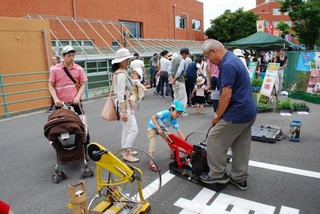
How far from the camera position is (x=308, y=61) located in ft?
34.5

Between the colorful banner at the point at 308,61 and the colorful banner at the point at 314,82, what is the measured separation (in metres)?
0.34

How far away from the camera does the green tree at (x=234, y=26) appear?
32938 millimetres

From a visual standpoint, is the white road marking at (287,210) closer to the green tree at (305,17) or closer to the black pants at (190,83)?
the black pants at (190,83)

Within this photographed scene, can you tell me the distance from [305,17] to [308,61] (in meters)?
7.07

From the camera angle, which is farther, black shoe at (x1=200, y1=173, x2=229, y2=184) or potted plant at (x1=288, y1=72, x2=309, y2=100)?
potted plant at (x1=288, y1=72, x2=309, y2=100)

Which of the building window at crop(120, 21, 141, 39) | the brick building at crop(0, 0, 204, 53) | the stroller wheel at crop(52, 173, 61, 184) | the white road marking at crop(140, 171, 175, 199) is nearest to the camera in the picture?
the white road marking at crop(140, 171, 175, 199)

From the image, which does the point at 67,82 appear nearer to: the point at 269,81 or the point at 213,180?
the point at 213,180

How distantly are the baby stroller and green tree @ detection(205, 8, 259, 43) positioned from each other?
104 feet

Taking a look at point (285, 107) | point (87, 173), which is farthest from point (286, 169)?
point (285, 107)

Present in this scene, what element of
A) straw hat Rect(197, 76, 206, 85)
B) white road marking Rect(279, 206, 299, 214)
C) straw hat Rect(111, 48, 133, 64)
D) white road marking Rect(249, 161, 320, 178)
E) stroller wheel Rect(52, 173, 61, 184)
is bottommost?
white road marking Rect(279, 206, 299, 214)

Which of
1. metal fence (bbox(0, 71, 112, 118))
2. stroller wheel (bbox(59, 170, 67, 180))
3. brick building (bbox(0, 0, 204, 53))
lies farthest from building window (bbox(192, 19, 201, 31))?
stroller wheel (bbox(59, 170, 67, 180))

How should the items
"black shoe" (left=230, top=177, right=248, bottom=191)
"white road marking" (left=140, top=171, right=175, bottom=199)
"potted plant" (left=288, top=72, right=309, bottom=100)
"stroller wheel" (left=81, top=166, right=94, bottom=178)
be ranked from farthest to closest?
1. "potted plant" (left=288, top=72, right=309, bottom=100)
2. "stroller wheel" (left=81, top=166, right=94, bottom=178)
3. "black shoe" (left=230, top=177, right=248, bottom=191)
4. "white road marking" (left=140, top=171, right=175, bottom=199)

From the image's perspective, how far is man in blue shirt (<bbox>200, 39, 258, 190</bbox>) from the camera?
3.29 meters

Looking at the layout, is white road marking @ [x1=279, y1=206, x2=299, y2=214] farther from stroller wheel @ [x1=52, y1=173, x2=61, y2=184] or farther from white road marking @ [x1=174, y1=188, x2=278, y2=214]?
stroller wheel @ [x1=52, y1=173, x2=61, y2=184]
